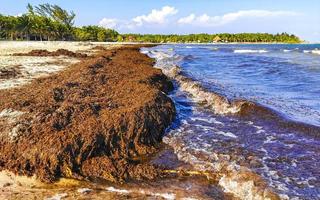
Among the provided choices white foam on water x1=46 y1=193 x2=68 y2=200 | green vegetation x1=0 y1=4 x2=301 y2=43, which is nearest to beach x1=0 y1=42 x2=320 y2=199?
white foam on water x1=46 y1=193 x2=68 y2=200

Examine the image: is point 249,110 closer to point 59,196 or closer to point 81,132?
point 81,132

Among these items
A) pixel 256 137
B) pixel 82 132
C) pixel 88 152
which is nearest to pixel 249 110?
pixel 256 137

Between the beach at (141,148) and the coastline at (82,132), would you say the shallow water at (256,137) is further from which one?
the coastline at (82,132)

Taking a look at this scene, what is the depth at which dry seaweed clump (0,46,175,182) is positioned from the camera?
246 inches

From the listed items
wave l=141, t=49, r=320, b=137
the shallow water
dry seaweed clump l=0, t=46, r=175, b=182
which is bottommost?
the shallow water

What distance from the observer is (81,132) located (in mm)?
6977

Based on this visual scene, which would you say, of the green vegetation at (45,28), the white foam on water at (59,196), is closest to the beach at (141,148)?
the white foam on water at (59,196)

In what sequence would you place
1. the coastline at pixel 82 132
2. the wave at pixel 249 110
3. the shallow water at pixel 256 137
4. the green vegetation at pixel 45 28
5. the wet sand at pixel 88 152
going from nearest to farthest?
the wet sand at pixel 88 152 → the coastline at pixel 82 132 → the shallow water at pixel 256 137 → the wave at pixel 249 110 → the green vegetation at pixel 45 28

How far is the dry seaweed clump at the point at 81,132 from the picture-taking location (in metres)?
6.26

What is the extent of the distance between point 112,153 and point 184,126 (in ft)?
10.2

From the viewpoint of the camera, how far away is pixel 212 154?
295 inches

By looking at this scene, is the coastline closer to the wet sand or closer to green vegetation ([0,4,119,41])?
the wet sand

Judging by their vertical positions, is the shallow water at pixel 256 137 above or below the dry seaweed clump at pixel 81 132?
below

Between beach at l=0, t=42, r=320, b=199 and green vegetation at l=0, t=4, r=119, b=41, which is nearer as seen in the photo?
beach at l=0, t=42, r=320, b=199
